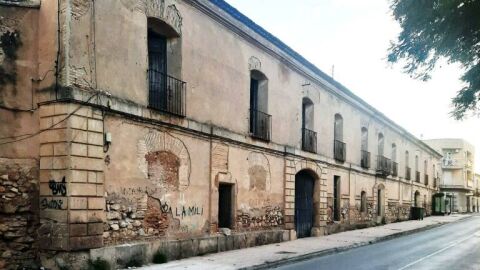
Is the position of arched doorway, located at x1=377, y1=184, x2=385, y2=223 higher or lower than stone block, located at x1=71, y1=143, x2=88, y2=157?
lower

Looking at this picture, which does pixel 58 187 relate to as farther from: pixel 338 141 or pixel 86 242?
pixel 338 141

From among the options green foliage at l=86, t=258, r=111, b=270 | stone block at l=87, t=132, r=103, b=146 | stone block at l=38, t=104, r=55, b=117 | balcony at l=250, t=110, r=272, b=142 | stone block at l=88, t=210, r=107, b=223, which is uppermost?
balcony at l=250, t=110, r=272, b=142

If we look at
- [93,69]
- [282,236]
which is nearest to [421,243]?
[282,236]

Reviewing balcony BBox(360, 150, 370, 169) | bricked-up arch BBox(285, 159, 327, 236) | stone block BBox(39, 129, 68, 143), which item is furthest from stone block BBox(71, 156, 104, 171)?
balcony BBox(360, 150, 370, 169)

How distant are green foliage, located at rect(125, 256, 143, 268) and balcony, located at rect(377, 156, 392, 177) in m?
21.5

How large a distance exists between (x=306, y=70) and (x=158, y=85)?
9.38 meters

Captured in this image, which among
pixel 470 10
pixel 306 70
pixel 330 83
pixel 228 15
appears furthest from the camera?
pixel 330 83

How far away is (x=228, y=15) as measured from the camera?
14.9m

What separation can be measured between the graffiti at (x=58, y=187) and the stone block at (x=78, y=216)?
41cm

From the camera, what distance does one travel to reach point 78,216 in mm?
9656

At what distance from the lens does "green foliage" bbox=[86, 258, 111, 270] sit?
9711 mm

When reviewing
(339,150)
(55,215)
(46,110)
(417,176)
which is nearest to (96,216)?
(55,215)

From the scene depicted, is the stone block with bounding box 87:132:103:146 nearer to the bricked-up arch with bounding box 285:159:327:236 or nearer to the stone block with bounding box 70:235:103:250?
the stone block with bounding box 70:235:103:250

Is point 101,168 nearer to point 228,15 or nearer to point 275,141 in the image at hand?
point 228,15
